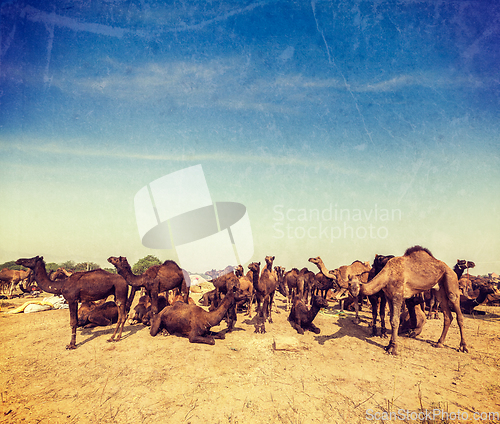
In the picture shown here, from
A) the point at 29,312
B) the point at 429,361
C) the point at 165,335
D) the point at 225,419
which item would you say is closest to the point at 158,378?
the point at 225,419

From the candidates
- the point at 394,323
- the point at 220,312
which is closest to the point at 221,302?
the point at 220,312

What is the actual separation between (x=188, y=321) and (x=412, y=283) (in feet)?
30.2

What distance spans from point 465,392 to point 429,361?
2113 millimetres

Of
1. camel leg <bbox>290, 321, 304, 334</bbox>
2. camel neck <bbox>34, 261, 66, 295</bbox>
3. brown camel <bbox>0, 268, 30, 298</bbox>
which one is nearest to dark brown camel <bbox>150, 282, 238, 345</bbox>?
camel leg <bbox>290, 321, 304, 334</bbox>

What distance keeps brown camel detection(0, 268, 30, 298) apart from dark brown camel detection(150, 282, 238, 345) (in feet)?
66.7

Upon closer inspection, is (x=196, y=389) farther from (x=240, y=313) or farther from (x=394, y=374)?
(x=240, y=313)

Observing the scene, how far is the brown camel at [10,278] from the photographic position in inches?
902

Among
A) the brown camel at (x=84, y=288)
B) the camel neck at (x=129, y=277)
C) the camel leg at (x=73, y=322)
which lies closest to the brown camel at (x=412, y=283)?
the brown camel at (x=84, y=288)

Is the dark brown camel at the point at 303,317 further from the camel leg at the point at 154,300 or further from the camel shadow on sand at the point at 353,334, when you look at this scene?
the camel leg at the point at 154,300

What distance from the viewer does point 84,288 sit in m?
10.2

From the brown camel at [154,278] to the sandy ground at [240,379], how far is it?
1.96 metres

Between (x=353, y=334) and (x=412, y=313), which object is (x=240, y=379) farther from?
(x=412, y=313)

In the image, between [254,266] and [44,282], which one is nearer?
[44,282]

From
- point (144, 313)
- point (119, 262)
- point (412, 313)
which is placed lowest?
point (144, 313)
